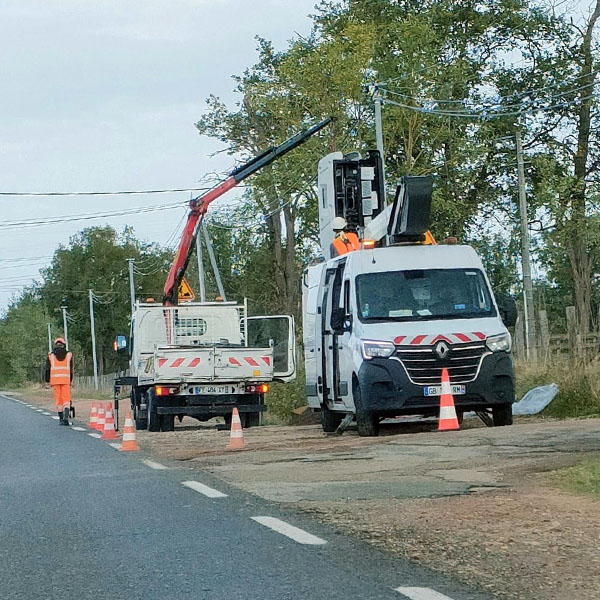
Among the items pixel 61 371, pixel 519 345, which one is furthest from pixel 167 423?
pixel 519 345

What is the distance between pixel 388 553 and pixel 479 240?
137 feet

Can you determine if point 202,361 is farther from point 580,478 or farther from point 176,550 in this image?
point 176,550

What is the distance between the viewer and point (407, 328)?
55.1 feet

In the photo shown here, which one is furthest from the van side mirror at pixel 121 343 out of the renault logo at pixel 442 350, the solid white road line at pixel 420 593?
the solid white road line at pixel 420 593

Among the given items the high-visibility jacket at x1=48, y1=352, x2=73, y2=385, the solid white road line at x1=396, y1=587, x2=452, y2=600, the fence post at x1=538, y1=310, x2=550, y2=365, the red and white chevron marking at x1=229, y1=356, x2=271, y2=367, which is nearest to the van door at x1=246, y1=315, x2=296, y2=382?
the red and white chevron marking at x1=229, y1=356, x2=271, y2=367

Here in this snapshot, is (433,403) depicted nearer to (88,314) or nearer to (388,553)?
(388,553)

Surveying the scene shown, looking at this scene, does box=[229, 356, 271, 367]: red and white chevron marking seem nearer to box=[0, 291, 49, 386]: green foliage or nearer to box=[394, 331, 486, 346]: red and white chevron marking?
box=[394, 331, 486, 346]: red and white chevron marking

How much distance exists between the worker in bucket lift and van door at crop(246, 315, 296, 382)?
5.61 meters

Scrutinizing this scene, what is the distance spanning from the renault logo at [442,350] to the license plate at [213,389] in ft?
23.5

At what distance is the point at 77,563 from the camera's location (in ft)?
24.8

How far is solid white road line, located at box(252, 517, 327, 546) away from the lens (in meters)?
8.01

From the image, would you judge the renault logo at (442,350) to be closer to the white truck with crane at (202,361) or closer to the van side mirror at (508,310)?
the van side mirror at (508,310)

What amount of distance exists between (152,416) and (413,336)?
762cm

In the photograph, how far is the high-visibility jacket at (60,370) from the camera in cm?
2686
